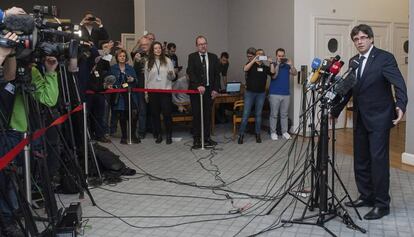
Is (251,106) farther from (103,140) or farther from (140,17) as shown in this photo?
(140,17)

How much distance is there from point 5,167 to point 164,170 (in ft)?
8.46

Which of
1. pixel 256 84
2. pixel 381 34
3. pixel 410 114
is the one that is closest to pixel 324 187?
pixel 410 114

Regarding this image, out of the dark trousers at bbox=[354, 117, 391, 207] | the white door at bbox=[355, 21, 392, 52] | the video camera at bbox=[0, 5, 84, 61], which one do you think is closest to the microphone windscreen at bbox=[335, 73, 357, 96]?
the dark trousers at bbox=[354, 117, 391, 207]

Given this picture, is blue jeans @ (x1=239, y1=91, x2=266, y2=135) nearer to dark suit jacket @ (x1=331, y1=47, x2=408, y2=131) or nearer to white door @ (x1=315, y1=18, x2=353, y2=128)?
white door @ (x1=315, y1=18, x2=353, y2=128)

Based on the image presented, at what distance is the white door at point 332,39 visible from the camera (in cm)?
779

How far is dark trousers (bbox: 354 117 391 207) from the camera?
367cm

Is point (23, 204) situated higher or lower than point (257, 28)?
lower

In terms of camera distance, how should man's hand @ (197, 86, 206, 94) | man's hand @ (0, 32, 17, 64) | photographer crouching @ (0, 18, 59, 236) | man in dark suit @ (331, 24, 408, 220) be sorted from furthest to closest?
man's hand @ (197, 86, 206, 94) < man in dark suit @ (331, 24, 408, 220) < photographer crouching @ (0, 18, 59, 236) < man's hand @ (0, 32, 17, 64)

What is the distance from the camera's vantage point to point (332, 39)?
26.1 ft

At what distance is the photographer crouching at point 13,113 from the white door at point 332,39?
5.35m

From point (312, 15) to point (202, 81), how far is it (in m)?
2.35

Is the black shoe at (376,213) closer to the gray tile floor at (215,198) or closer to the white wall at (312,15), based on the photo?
the gray tile floor at (215,198)


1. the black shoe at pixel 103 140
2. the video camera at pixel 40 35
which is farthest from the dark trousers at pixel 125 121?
the video camera at pixel 40 35

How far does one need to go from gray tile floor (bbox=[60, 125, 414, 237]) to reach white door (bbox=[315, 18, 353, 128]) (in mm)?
2227
